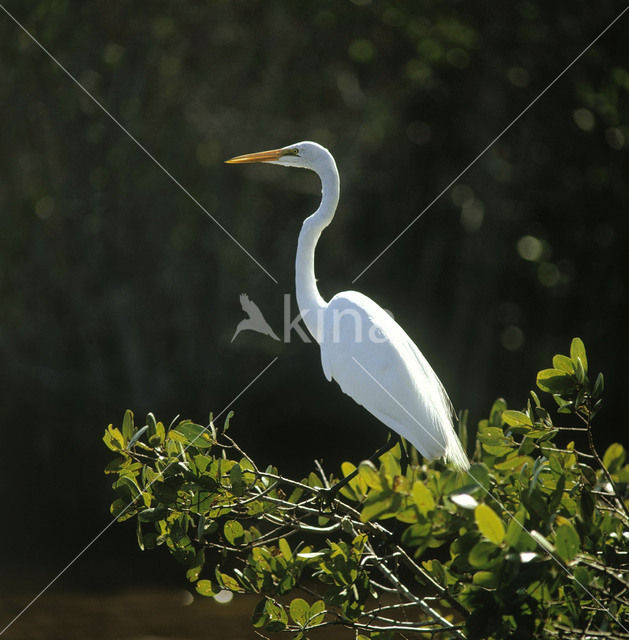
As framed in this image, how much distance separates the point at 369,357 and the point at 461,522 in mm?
1320

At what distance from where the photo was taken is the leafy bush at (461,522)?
1131 mm

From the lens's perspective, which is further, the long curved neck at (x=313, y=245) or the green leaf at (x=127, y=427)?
the long curved neck at (x=313, y=245)

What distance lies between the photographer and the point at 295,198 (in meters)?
6.71

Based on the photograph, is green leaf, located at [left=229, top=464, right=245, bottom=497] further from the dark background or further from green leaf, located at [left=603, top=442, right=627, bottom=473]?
the dark background

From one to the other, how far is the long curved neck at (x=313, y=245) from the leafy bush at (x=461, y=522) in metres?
0.87

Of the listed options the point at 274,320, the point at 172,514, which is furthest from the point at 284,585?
the point at 274,320

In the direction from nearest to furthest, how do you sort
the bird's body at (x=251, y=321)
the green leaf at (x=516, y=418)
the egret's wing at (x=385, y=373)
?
the green leaf at (x=516, y=418), the egret's wing at (x=385, y=373), the bird's body at (x=251, y=321)

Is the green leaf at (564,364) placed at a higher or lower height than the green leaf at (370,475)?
higher

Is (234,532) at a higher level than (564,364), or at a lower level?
lower

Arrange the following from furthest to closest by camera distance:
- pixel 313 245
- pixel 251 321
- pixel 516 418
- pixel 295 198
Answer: pixel 295 198, pixel 251 321, pixel 313 245, pixel 516 418

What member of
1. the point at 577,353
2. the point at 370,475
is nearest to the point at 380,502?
the point at 370,475

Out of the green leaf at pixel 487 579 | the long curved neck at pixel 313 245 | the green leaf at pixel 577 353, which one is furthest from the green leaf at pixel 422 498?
the long curved neck at pixel 313 245

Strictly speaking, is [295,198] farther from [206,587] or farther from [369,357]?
[206,587]

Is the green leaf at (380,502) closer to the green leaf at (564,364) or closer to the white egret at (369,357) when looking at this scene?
the green leaf at (564,364)
